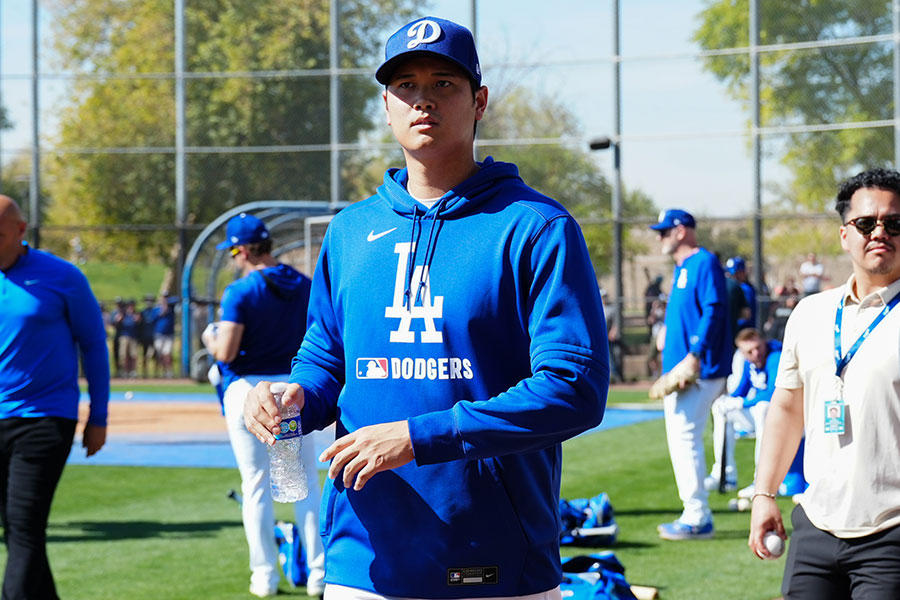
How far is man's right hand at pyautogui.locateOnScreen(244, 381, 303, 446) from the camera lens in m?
2.98

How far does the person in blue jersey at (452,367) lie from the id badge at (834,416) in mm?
1410

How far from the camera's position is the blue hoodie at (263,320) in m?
7.47

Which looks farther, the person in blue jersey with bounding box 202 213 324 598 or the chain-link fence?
the chain-link fence

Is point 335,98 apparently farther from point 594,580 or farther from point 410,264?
point 410,264

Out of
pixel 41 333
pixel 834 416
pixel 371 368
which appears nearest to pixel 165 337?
pixel 41 333

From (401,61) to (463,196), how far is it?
0.36m

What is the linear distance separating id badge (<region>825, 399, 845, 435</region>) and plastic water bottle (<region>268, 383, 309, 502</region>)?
175cm

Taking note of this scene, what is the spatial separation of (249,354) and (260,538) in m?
1.13

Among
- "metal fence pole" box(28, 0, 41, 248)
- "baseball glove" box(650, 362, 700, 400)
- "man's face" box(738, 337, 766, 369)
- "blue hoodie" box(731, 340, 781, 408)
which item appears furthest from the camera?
"metal fence pole" box(28, 0, 41, 248)

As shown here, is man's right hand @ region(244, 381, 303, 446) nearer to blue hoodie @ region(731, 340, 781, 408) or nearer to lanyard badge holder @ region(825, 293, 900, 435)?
lanyard badge holder @ region(825, 293, 900, 435)

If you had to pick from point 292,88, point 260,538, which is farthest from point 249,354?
point 292,88

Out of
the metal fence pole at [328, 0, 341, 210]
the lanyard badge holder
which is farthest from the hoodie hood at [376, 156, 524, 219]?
the metal fence pole at [328, 0, 341, 210]

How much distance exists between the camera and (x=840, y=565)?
3.95 m

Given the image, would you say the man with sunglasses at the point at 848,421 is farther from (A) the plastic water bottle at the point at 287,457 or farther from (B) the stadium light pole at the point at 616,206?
(B) the stadium light pole at the point at 616,206
